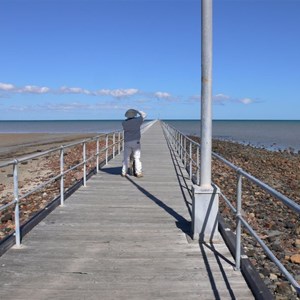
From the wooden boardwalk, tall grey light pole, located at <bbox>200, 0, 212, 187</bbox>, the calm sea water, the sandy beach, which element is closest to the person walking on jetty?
the wooden boardwalk

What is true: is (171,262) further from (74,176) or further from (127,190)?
(74,176)

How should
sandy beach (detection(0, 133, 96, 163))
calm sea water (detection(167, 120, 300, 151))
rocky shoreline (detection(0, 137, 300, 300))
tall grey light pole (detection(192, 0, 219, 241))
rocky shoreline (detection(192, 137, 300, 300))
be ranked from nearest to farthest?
tall grey light pole (detection(192, 0, 219, 241)), rocky shoreline (detection(192, 137, 300, 300)), rocky shoreline (detection(0, 137, 300, 300)), sandy beach (detection(0, 133, 96, 163)), calm sea water (detection(167, 120, 300, 151))

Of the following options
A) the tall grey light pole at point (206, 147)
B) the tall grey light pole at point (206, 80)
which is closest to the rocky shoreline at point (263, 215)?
the tall grey light pole at point (206, 147)

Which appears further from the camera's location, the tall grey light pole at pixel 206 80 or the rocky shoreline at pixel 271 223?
the rocky shoreline at pixel 271 223

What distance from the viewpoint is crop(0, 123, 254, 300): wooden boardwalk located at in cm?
427

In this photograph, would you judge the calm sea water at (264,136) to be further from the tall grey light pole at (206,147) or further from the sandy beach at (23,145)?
the tall grey light pole at (206,147)

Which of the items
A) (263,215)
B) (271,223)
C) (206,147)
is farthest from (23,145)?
(206,147)

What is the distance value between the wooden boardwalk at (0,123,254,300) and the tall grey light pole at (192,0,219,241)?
241 millimetres

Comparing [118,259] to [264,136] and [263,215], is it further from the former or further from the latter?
[264,136]

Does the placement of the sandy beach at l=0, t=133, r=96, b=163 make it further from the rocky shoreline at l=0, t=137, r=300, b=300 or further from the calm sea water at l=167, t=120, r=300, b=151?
the calm sea water at l=167, t=120, r=300, b=151

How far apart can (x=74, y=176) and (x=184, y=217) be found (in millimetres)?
8556

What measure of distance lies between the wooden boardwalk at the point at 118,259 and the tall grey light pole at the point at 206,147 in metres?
0.24

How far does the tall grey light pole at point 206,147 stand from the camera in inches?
231

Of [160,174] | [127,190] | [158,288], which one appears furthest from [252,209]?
[158,288]
